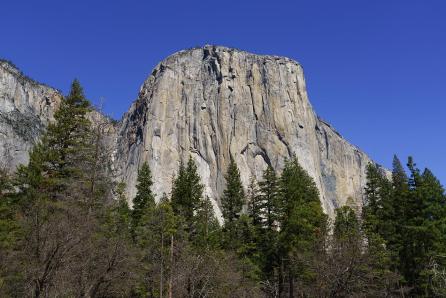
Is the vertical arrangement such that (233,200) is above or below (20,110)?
below

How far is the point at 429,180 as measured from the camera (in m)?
37.6

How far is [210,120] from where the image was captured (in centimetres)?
12138

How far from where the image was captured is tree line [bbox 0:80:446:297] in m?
19.9

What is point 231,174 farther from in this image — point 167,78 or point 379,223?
point 167,78

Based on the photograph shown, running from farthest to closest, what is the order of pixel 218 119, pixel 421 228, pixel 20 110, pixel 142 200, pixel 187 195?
pixel 20 110 < pixel 218 119 < pixel 142 200 < pixel 187 195 < pixel 421 228

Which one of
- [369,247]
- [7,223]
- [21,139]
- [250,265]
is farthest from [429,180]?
[21,139]

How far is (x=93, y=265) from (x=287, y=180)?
961 inches

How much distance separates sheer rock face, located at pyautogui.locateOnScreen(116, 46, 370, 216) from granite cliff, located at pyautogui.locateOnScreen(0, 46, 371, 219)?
0.23m

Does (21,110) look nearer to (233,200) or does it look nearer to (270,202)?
(233,200)

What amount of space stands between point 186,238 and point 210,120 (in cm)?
8743

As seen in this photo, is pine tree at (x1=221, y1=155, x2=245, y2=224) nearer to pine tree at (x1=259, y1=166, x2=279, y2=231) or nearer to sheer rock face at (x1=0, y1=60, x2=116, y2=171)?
pine tree at (x1=259, y1=166, x2=279, y2=231)

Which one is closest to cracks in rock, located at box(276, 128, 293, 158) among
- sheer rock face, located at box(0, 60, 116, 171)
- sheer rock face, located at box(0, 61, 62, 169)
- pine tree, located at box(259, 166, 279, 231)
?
sheer rock face, located at box(0, 60, 116, 171)

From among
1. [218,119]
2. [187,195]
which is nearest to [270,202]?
[187,195]

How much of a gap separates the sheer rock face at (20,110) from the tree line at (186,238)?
8630cm
